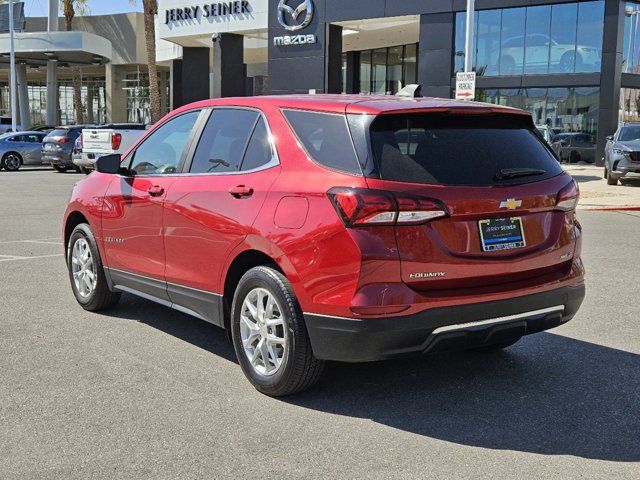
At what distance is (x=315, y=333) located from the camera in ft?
13.8

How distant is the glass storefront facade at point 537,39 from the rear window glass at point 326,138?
29.1 metres

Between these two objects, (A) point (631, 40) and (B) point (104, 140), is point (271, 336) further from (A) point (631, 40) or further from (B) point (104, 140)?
(A) point (631, 40)

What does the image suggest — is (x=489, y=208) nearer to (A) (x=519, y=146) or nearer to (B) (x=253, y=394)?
(A) (x=519, y=146)

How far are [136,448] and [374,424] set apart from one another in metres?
1.27

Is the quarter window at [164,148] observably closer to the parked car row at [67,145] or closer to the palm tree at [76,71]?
the parked car row at [67,145]

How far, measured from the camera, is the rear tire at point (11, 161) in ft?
95.1

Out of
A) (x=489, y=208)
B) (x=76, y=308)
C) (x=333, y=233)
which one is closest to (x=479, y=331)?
(x=489, y=208)

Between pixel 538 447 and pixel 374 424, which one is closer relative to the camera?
pixel 538 447

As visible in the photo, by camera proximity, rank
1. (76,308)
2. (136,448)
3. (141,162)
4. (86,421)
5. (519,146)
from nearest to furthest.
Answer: (136,448) → (86,421) → (519,146) → (141,162) → (76,308)

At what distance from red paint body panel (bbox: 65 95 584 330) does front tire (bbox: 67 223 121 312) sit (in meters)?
1.39

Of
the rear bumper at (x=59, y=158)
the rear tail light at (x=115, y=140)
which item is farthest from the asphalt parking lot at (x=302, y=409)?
the rear bumper at (x=59, y=158)

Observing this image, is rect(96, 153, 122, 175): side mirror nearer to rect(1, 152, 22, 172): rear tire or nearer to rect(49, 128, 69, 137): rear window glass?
rect(49, 128, 69, 137): rear window glass

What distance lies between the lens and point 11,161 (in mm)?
29141

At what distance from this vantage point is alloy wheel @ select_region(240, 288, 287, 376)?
4496 millimetres
